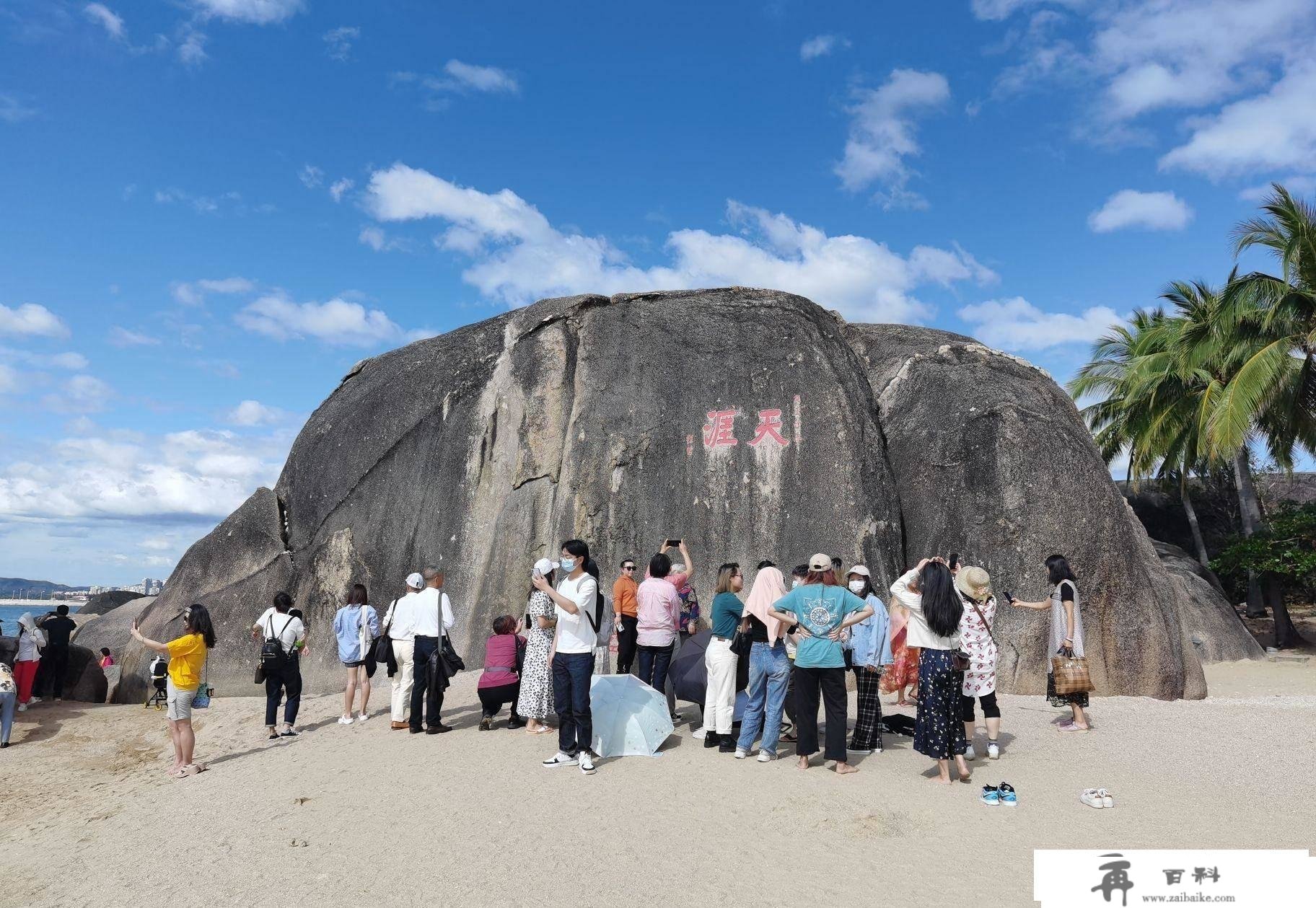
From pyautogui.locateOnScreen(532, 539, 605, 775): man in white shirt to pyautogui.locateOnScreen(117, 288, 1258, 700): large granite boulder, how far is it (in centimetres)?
525

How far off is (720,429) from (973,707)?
6453mm

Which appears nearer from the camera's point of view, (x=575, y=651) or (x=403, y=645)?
(x=575, y=651)

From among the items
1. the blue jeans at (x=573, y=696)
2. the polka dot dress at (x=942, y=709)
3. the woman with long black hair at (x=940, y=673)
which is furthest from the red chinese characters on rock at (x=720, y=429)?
the polka dot dress at (x=942, y=709)

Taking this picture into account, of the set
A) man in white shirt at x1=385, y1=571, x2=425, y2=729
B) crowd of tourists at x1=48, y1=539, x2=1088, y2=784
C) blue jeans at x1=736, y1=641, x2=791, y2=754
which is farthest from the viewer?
man in white shirt at x1=385, y1=571, x2=425, y2=729

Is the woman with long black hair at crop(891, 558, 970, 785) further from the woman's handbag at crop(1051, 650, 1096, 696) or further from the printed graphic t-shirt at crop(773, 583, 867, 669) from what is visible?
the woman's handbag at crop(1051, 650, 1096, 696)

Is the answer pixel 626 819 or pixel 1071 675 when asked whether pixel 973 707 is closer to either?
pixel 1071 675

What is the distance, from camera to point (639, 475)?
12672 mm

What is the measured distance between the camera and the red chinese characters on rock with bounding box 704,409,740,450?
41.1 feet

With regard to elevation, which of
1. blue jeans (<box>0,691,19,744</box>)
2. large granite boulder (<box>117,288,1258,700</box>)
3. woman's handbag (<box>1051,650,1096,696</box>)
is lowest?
blue jeans (<box>0,691,19,744</box>)

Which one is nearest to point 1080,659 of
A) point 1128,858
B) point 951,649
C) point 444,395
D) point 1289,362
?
A: point 951,649

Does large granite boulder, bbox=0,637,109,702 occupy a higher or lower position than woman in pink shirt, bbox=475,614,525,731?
lower

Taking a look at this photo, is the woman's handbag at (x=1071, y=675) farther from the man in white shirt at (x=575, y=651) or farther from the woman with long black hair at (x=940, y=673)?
the man in white shirt at (x=575, y=651)

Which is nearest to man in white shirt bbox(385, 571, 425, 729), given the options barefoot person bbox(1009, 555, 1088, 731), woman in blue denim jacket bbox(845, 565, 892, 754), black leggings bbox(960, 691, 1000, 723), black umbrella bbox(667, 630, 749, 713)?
black umbrella bbox(667, 630, 749, 713)

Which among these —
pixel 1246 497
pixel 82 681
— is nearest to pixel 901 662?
pixel 82 681
